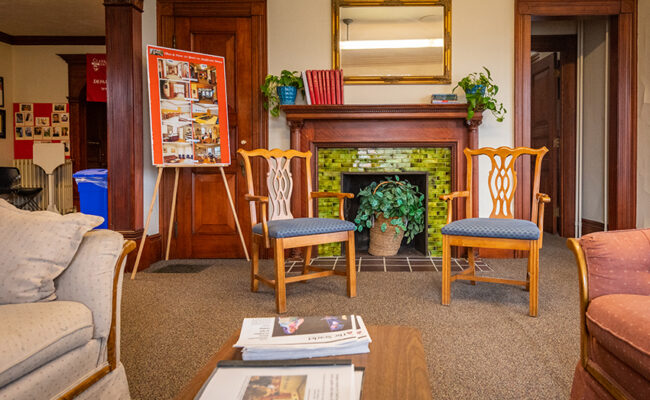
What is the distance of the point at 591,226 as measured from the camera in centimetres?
449

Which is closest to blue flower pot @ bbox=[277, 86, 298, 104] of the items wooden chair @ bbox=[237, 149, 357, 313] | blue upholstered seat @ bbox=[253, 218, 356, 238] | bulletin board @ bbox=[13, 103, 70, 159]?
wooden chair @ bbox=[237, 149, 357, 313]

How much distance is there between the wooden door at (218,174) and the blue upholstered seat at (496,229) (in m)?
2.01

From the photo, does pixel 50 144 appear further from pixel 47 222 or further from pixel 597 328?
pixel 597 328

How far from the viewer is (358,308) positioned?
92.2 inches

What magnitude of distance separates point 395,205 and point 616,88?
2.15 meters

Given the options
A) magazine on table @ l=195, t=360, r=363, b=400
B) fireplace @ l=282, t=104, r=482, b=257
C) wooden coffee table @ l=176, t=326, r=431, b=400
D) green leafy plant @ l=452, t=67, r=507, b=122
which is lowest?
wooden coffee table @ l=176, t=326, r=431, b=400

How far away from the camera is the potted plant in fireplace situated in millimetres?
3721

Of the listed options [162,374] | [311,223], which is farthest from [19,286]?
[311,223]

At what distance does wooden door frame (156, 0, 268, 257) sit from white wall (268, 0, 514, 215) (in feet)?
0.23

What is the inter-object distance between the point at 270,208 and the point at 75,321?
107 inches

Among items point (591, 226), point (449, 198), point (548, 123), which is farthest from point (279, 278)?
point (548, 123)

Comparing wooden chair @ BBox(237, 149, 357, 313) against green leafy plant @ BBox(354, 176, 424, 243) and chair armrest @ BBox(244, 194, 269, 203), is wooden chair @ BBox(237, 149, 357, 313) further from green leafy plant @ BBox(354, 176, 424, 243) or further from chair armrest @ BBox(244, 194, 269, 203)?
green leafy plant @ BBox(354, 176, 424, 243)

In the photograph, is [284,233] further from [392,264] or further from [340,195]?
[392,264]

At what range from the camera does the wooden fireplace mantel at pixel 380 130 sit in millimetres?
3615
